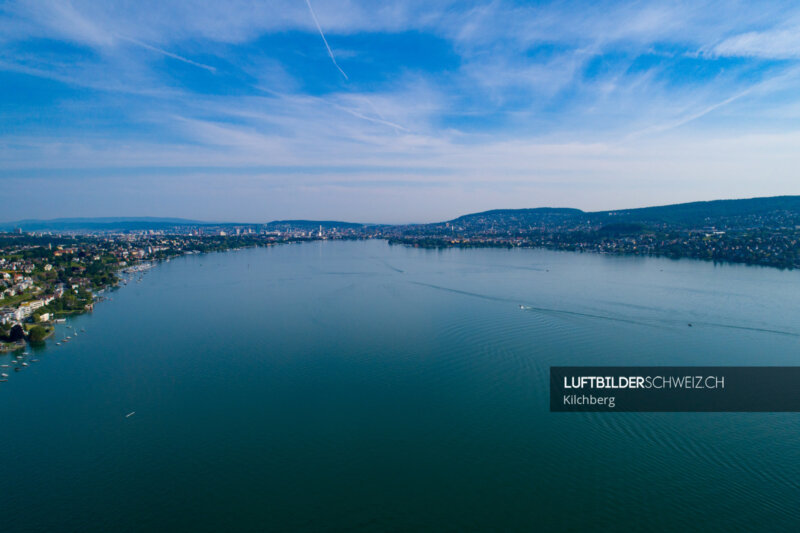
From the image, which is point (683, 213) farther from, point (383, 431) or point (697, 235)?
point (383, 431)

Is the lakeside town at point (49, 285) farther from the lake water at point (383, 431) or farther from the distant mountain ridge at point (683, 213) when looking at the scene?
the distant mountain ridge at point (683, 213)

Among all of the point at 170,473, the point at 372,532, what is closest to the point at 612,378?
the point at 372,532

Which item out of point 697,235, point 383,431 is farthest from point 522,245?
point 383,431

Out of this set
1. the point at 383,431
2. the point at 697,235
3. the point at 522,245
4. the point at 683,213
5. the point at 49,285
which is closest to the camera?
the point at 383,431

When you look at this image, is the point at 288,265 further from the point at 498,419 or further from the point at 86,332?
the point at 498,419

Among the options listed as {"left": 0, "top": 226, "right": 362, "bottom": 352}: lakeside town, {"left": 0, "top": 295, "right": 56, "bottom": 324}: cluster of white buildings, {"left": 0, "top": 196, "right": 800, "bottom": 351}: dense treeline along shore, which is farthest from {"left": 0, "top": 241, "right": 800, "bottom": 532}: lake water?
{"left": 0, "top": 196, "right": 800, "bottom": 351}: dense treeline along shore

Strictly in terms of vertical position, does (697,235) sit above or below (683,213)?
below

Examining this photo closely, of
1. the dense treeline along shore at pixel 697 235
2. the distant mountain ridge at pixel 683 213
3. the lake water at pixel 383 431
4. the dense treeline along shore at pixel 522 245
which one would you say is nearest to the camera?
the lake water at pixel 383 431

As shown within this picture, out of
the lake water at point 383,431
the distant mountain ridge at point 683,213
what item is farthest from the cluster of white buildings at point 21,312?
the distant mountain ridge at point 683,213
